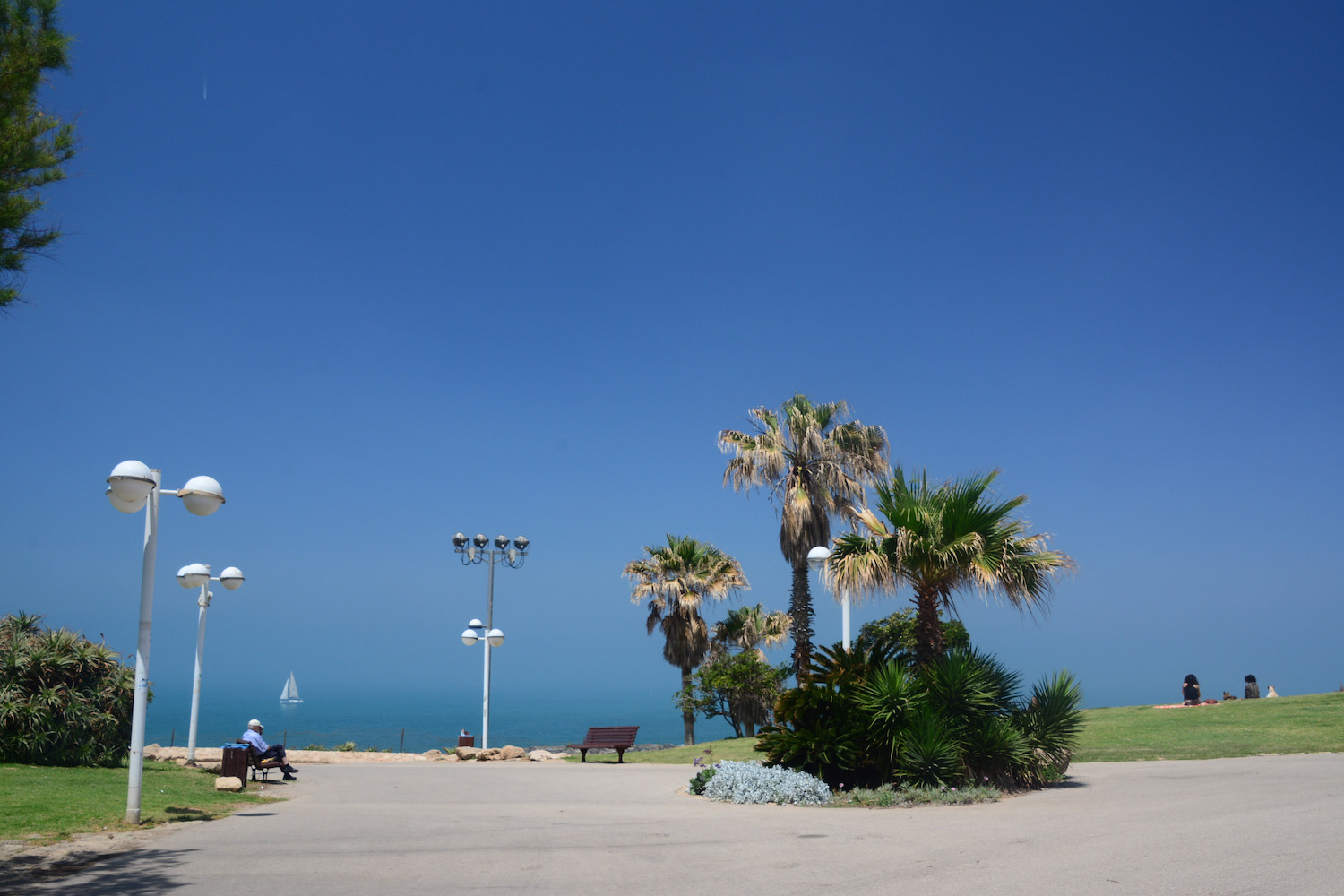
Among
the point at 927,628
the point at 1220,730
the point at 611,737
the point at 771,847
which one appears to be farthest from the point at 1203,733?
the point at 771,847

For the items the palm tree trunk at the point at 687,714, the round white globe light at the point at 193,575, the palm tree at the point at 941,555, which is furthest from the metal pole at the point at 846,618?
the palm tree trunk at the point at 687,714

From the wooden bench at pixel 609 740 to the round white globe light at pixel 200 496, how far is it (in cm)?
1492

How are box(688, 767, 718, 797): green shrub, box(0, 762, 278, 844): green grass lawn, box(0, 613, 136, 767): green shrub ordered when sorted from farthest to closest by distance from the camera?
box(0, 613, 136, 767): green shrub, box(688, 767, 718, 797): green shrub, box(0, 762, 278, 844): green grass lawn

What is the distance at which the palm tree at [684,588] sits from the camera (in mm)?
33812

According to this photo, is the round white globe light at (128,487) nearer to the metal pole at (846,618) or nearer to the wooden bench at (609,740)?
the metal pole at (846,618)

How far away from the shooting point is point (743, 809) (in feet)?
37.6

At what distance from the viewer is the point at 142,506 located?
380 inches

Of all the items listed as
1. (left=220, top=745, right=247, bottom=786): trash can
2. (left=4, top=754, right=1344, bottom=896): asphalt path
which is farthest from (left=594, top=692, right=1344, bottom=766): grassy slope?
(left=220, top=745, right=247, bottom=786): trash can

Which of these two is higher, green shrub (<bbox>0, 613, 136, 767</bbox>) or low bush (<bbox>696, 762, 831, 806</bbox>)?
green shrub (<bbox>0, 613, 136, 767</bbox>)

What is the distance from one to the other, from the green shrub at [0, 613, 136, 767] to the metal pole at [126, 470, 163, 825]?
22.0 feet

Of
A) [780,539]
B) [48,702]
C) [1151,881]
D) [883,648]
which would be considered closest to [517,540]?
[780,539]

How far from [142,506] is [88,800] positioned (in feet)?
12.2

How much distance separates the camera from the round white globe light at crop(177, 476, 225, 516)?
33.1ft

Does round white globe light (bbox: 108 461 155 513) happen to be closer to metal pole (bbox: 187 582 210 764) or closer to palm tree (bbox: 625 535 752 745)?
metal pole (bbox: 187 582 210 764)
